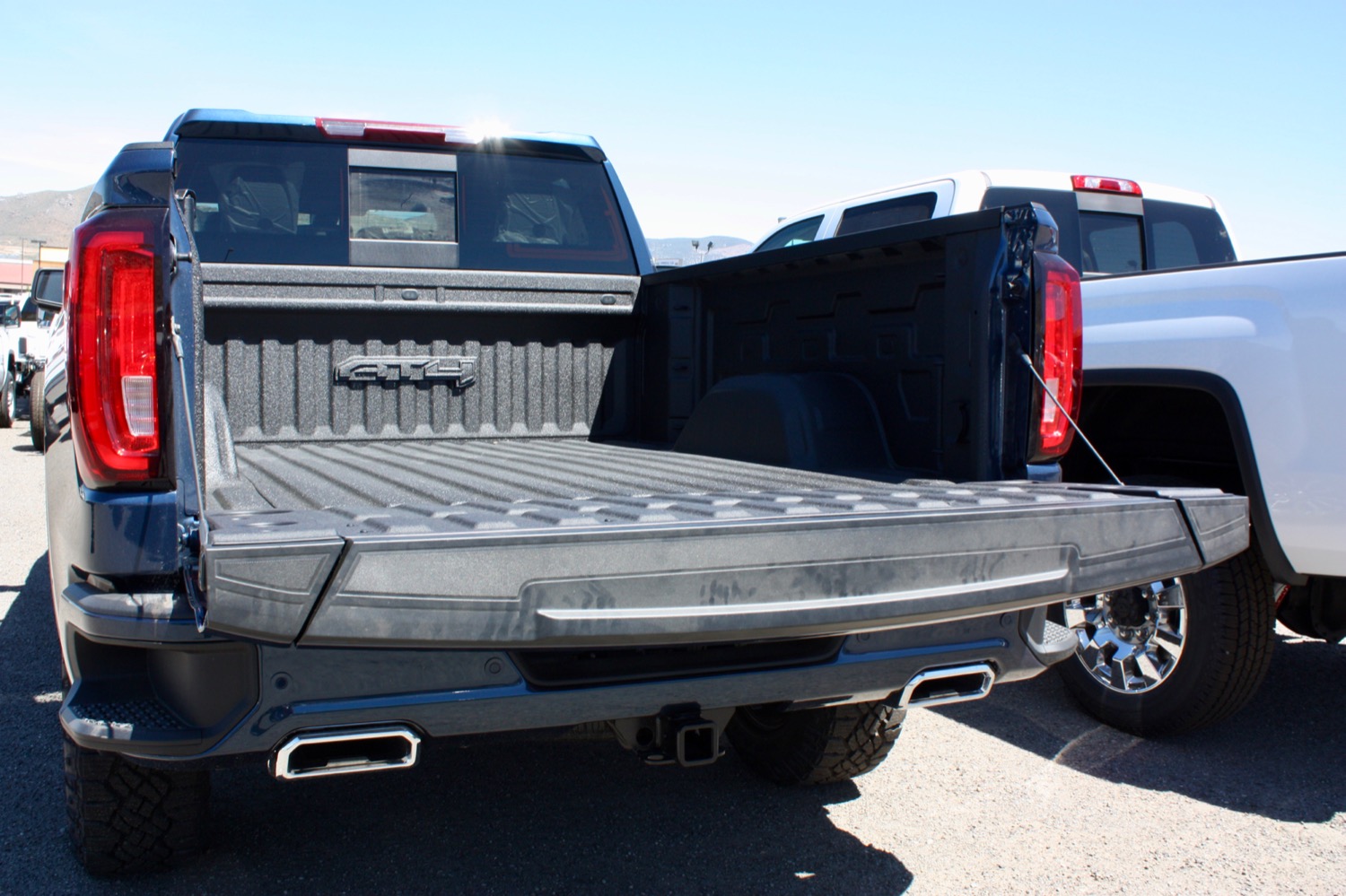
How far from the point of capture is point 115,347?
6.77 feet

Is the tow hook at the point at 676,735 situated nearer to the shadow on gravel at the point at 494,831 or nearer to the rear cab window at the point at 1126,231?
the shadow on gravel at the point at 494,831

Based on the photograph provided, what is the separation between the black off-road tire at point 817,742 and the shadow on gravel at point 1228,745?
0.89 metres

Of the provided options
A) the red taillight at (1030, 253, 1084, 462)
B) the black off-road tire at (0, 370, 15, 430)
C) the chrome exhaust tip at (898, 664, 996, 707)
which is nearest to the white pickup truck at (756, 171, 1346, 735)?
the red taillight at (1030, 253, 1084, 462)

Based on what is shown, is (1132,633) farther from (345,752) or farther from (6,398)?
(6,398)

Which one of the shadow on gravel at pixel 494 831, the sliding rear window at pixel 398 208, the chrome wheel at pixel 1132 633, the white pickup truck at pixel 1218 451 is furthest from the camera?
the sliding rear window at pixel 398 208

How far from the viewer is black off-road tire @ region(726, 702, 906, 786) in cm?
321

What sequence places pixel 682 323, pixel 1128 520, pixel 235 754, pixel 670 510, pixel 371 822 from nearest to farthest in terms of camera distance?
pixel 235 754, pixel 670 510, pixel 1128 520, pixel 371 822, pixel 682 323

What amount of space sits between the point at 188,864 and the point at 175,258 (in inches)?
62.1

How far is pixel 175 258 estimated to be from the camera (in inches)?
85.2

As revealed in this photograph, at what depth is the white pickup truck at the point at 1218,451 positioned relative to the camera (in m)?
3.36

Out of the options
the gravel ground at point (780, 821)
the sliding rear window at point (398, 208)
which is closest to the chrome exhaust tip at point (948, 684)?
the gravel ground at point (780, 821)

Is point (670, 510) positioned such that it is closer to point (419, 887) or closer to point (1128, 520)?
point (1128, 520)

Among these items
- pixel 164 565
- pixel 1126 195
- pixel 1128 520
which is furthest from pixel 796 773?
pixel 1126 195

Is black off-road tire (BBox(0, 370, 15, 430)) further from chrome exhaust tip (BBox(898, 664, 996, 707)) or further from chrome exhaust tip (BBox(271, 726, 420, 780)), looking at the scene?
chrome exhaust tip (BBox(898, 664, 996, 707))
